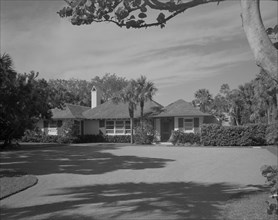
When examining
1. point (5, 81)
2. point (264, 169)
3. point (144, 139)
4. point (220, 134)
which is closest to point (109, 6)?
point (264, 169)

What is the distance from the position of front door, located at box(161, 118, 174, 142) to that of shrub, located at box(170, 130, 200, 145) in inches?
139

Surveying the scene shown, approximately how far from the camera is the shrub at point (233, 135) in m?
32.7

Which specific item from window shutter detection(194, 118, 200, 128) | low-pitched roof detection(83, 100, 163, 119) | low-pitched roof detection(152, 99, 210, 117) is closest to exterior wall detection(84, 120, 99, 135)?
low-pitched roof detection(83, 100, 163, 119)

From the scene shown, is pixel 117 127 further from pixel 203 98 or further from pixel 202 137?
pixel 203 98

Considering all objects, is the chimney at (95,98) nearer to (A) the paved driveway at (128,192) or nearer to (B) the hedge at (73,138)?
(B) the hedge at (73,138)

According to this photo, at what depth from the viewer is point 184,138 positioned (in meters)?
35.9

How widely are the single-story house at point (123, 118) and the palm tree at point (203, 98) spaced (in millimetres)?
21425

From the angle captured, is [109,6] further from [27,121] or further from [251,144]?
[251,144]

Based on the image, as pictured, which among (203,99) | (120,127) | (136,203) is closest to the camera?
(136,203)

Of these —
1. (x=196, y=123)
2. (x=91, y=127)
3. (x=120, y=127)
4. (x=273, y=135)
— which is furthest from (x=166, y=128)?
(x=273, y=135)

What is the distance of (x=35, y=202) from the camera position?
9.30 metres

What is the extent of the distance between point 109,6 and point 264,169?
Result: 228cm

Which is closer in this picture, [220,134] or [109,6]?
[109,6]

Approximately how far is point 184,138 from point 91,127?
1346cm
